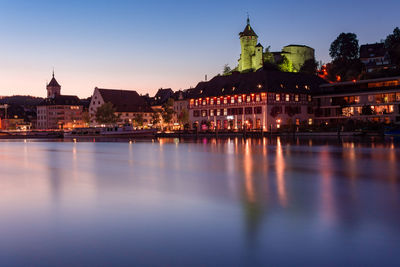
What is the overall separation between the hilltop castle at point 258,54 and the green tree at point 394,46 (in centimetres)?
2596

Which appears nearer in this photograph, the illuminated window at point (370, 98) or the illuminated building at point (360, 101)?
the illuminated building at point (360, 101)

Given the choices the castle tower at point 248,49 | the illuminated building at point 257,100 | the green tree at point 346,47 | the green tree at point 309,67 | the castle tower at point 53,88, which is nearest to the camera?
the illuminated building at point 257,100

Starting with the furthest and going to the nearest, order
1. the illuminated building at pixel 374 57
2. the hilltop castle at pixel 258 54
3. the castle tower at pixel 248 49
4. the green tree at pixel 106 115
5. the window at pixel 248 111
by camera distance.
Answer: the castle tower at pixel 248 49 → the hilltop castle at pixel 258 54 → the green tree at pixel 106 115 → the illuminated building at pixel 374 57 → the window at pixel 248 111

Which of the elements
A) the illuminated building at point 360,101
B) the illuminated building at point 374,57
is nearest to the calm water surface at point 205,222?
the illuminated building at point 360,101

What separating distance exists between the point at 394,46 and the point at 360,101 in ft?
103

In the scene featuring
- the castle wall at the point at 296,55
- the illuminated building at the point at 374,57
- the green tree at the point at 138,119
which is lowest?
the green tree at the point at 138,119

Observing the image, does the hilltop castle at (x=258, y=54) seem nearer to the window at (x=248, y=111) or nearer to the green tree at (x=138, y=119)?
the green tree at (x=138, y=119)

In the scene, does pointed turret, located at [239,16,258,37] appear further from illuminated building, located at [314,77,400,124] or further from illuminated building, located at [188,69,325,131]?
illuminated building, located at [314,77,400,124]

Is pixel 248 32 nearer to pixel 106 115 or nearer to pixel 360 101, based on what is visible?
pixel 106 115

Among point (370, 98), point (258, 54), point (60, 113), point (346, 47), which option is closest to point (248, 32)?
point (258, 54)

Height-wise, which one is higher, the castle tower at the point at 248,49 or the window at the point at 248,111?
the castle tower at the point at 248,49

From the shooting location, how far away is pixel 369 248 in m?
7.47

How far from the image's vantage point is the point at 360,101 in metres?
75.8

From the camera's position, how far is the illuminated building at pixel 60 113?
144 meters
